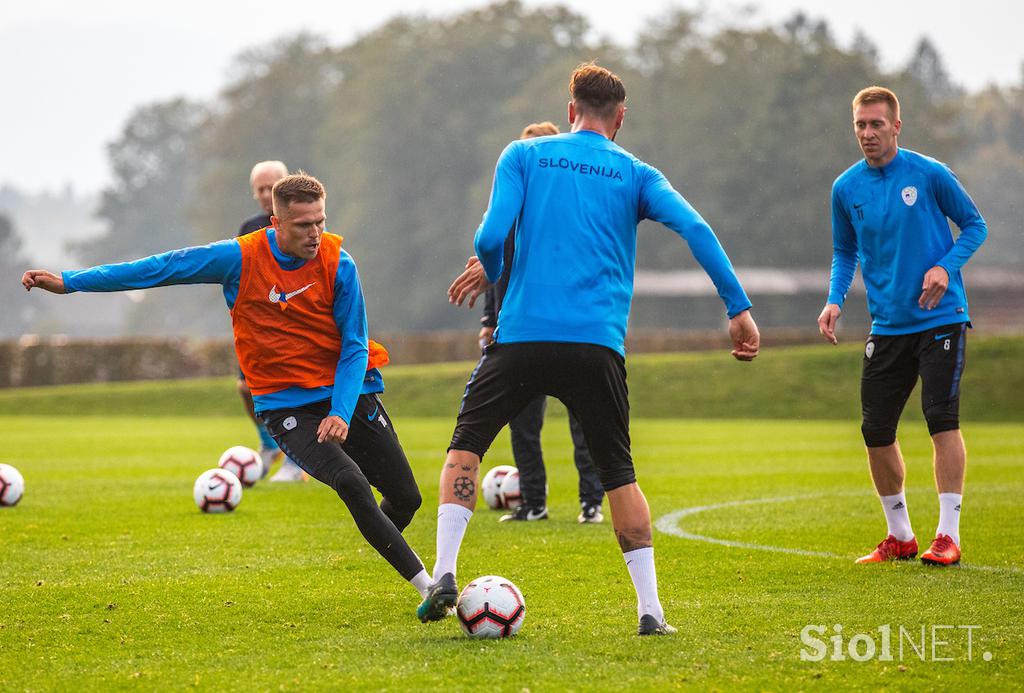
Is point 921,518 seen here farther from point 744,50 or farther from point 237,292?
point 744,50

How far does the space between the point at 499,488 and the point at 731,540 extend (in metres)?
2.28

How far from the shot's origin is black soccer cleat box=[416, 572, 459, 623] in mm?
5777

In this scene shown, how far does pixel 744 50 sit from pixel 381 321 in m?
25.5

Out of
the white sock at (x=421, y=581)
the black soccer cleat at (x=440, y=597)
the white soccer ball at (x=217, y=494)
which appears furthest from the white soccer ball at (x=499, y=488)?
the black soccer cleat at (x=440, y=597)

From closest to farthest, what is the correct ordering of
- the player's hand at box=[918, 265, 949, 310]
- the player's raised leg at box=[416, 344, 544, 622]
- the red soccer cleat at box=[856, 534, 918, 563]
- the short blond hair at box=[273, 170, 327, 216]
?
the player's raised leg at box=[416, 344, 544, 622], the short blond hair at box=[273, 170, 327, 216], the player's hand at box=[918, 265, 949, 310], the red soccer cleat at box=[856, 534, 918, 563]

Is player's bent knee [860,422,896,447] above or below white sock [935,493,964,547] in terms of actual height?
above

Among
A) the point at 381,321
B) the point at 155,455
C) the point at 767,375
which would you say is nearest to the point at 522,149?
the point at 155,455

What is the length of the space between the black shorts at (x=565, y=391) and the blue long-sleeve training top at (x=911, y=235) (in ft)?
8.58

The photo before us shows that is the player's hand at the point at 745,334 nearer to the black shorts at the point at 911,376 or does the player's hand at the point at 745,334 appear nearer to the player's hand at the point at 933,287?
the player's hand at the point at 933,287

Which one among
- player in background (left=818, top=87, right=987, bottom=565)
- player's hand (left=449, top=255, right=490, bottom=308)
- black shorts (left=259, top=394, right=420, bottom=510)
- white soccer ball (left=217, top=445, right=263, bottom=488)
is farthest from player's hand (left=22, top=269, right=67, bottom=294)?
white soccer ball (left=217, top=445, right=263, bottom=488)

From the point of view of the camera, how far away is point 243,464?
1204cm

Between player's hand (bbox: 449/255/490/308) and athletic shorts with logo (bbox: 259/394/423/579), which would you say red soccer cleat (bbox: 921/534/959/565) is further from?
player's hand (bbox: 449/255/490/308)

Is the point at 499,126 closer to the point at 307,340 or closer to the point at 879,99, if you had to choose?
the point at 879,99

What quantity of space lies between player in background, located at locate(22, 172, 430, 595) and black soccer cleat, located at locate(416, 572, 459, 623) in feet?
0.61
